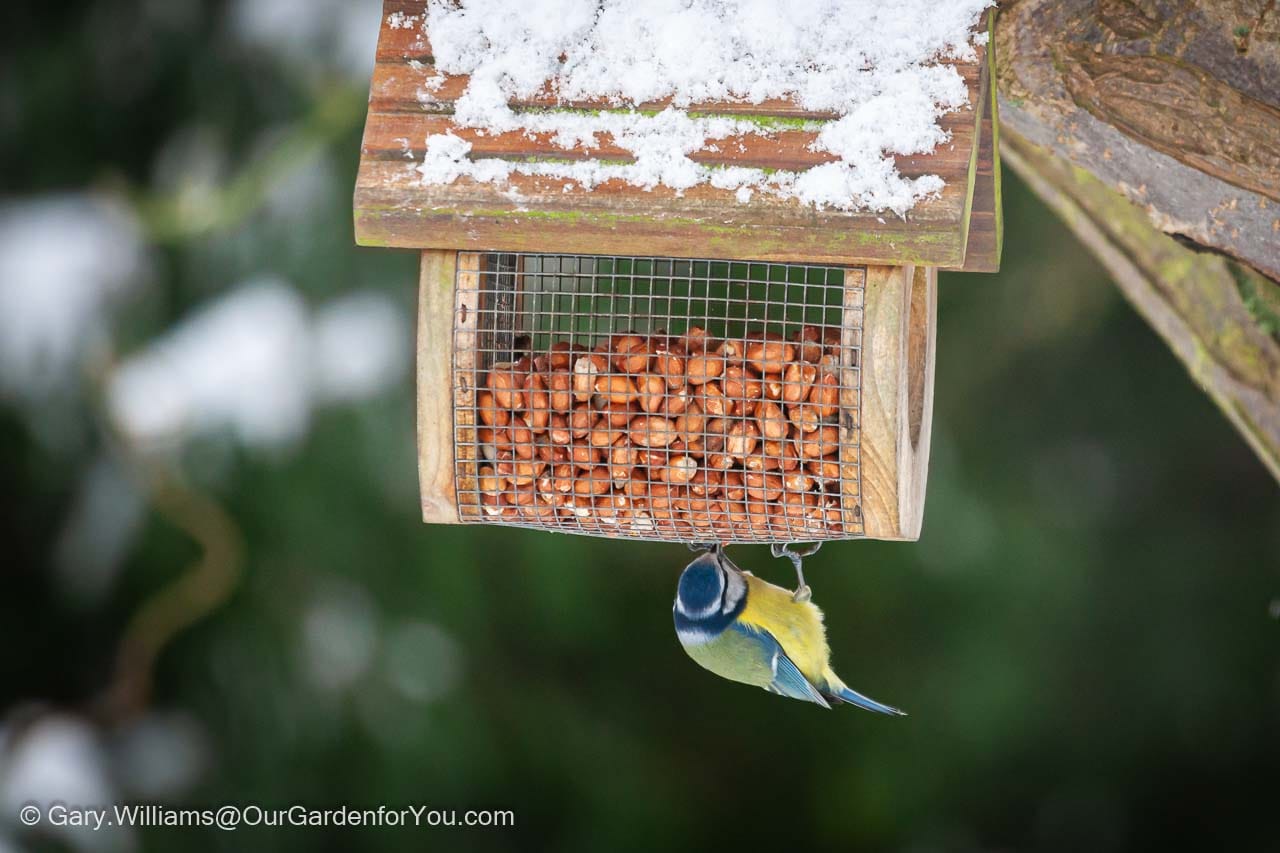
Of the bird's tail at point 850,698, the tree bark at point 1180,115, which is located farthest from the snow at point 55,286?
the tree bark at point 1180,115

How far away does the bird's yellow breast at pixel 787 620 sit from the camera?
279 centimetres

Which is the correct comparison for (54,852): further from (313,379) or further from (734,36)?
(734,36)

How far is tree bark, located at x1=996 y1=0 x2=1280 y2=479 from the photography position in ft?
5.92

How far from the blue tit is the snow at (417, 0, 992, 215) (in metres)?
1.17

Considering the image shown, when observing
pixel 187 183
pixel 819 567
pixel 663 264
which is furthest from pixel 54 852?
pixel 663 264

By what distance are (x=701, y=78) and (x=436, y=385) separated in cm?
60

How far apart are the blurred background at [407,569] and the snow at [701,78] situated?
1769 millimetres

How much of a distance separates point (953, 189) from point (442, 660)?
278 centimetres

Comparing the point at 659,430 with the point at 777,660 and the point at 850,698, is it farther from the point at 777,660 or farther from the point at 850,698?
the point at 850,698

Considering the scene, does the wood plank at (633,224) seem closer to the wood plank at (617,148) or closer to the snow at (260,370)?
the wood plank at (617,148)

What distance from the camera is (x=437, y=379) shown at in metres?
1.83

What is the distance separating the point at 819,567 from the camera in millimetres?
3975

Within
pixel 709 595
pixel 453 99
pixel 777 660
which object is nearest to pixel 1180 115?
pixel 453 99

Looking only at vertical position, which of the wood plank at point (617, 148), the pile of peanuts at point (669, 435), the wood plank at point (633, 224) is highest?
the wood plank at point (617, 148)
